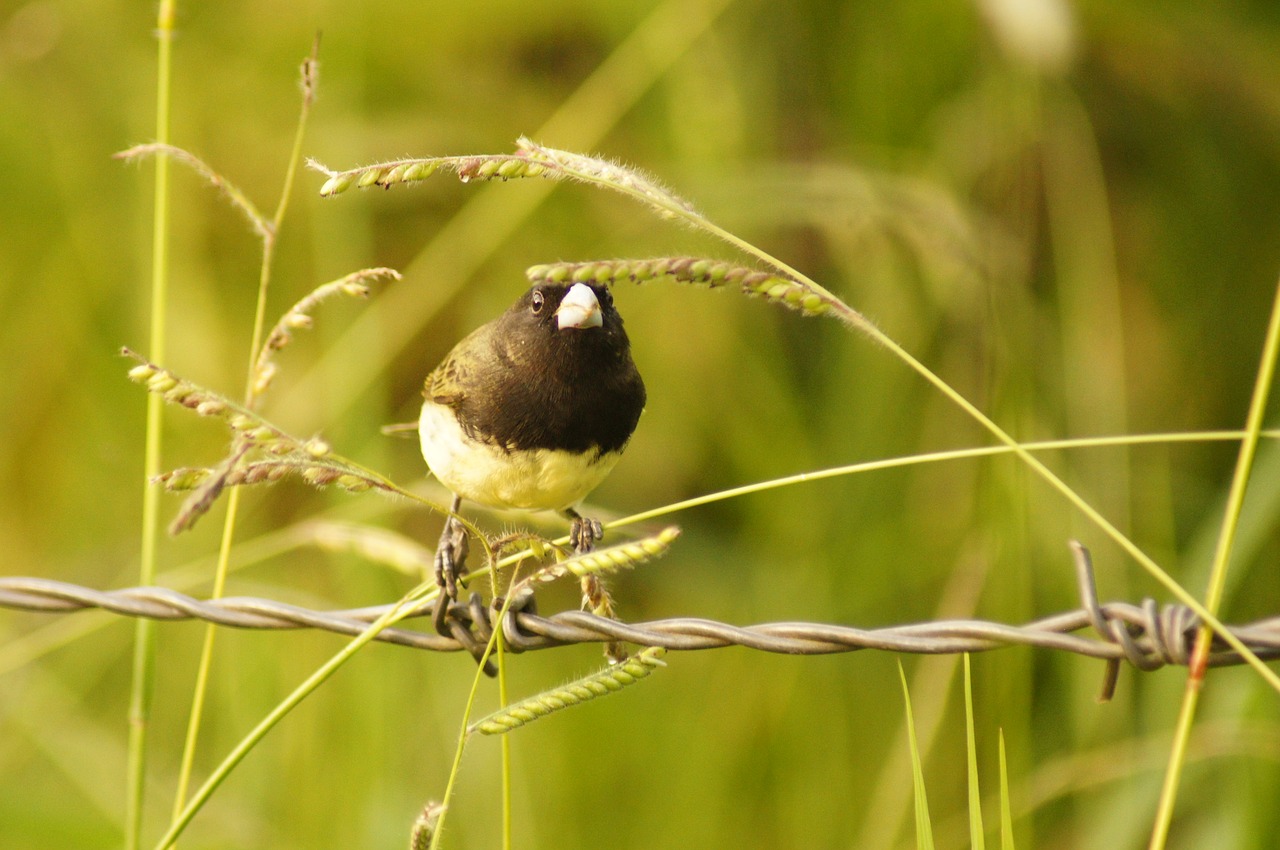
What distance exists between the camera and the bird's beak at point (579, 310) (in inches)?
84.3

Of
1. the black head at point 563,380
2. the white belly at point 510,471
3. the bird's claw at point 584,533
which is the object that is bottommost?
the bird's claw at point 584,533

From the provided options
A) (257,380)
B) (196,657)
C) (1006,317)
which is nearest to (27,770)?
(196,657)

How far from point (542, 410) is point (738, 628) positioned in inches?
34.7

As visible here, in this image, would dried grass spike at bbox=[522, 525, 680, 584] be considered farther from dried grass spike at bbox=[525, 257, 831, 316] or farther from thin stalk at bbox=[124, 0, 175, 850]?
thin stalk at bbox=[124, 0, 175, 850]

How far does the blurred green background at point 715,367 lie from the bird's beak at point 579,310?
62 centimetres

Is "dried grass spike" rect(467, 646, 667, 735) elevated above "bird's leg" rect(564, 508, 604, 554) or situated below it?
below

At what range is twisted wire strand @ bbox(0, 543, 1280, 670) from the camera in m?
1.33

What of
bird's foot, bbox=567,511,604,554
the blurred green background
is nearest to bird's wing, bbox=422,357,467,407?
the blurred green background

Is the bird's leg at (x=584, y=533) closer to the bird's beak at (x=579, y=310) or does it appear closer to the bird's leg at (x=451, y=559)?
the bird's leg at (x=451, y=559)

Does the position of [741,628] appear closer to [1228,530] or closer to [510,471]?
[1228,530]

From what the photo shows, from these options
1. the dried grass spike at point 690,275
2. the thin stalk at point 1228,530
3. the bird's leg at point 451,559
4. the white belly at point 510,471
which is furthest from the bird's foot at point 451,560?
the thin stalk at point 1228,530

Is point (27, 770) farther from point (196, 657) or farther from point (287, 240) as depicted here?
point (287, 240)

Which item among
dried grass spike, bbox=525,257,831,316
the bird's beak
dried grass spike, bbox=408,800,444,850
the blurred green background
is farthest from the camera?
the blurred green background

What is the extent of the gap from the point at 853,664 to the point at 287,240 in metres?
2.51
